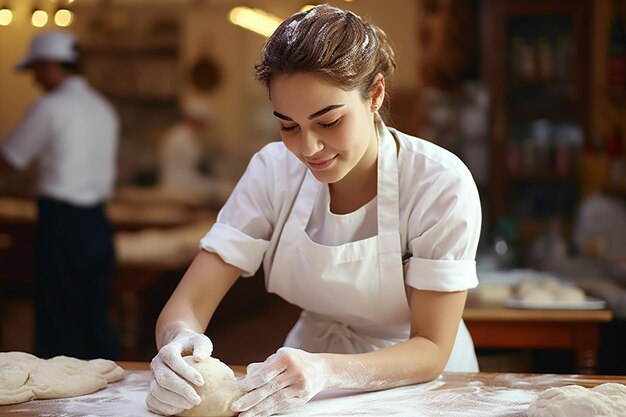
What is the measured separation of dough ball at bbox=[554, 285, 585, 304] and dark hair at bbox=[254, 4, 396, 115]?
4.76 ft

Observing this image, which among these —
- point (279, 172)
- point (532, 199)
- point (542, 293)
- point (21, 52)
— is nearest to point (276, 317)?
point (532, 199)

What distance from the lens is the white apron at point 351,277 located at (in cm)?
204

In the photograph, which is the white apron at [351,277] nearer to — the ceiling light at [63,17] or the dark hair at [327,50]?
the dark hair at [327,50]

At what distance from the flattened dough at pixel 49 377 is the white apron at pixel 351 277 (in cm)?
47

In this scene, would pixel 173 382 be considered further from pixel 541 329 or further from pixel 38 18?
pixel 38 18

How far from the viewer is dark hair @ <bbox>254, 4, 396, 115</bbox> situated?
1.82 meters

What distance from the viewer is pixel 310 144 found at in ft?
5.98

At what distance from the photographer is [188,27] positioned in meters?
6.91

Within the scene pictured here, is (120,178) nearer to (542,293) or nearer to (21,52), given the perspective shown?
(21,52)

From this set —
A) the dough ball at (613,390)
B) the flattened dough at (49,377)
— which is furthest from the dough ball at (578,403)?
the flattened dough at (49,377)

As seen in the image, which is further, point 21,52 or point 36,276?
point 21,52

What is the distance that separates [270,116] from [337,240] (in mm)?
4790

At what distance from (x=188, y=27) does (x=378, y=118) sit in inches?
198

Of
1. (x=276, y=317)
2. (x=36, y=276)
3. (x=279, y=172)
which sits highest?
(x=279, y=172)
